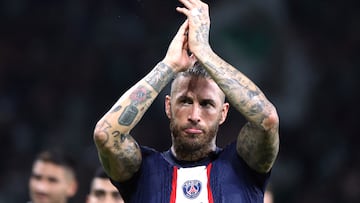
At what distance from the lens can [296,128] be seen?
10.0 metres

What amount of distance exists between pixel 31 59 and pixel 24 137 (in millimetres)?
789

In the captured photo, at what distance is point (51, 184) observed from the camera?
8383 mm

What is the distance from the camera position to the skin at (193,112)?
5566mm

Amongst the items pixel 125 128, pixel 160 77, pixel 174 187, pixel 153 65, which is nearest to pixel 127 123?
pixel 125 128

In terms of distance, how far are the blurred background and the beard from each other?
4.04 m

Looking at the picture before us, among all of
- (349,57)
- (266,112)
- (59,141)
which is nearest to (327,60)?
(349,57)

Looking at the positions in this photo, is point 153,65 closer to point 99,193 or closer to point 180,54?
point 99,193

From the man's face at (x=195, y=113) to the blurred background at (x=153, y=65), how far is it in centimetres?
404

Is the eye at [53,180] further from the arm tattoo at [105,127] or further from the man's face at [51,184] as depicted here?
the arm tattoo at [105,127]

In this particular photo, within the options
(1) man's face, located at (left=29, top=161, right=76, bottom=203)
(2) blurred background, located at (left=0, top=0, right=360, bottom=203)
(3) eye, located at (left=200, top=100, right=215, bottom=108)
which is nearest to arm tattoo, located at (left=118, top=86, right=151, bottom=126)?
(3) eye, located at (left=200, top=100, right=215, bottom=108)

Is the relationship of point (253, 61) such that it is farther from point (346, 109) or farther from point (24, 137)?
point (24, 137)

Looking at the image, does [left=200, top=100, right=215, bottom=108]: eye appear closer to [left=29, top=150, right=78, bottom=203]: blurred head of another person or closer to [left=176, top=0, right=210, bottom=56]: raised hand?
[left=176, top=0, right=210, bottom=56]: raised hand

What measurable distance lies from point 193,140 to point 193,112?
0.15m

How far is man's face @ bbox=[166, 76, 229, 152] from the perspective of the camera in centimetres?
568
